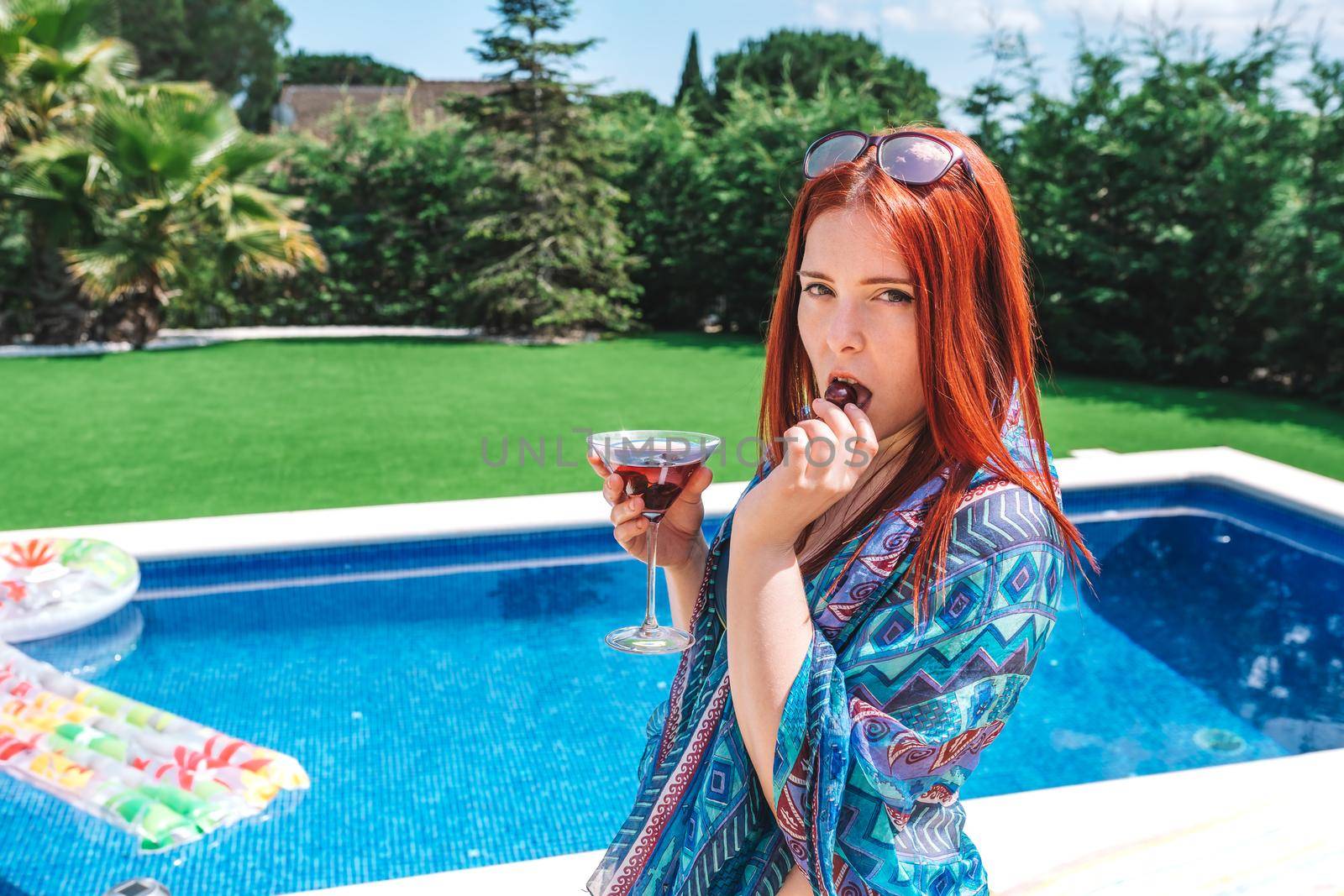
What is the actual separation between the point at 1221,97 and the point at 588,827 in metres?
10.9

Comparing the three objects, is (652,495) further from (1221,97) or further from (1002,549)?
(1221,97)

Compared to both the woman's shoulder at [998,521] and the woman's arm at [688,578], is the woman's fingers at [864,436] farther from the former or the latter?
the woman's arm at [688,578]

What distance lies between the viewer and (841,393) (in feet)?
3.83

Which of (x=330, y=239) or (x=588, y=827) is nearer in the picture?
(x=588, y=827)

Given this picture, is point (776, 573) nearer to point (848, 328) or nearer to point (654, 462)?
point (848, 328)

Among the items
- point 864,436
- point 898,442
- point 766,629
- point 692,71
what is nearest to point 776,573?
point 766,629

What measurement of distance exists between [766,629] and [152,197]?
13.6 m

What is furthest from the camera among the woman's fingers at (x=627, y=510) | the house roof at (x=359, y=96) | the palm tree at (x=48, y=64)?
the house roof at (x=359, y=96)

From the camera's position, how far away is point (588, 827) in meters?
3.48

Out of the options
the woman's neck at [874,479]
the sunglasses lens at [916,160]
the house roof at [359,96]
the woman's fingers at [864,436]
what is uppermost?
the house roof at [359,96]

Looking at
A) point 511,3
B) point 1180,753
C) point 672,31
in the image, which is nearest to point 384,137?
point 511,3

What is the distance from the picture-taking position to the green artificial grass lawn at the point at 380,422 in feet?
22.5

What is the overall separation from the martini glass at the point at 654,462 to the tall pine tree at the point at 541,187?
13.4m

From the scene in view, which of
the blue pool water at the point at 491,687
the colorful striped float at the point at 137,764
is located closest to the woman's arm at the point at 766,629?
the blue pool water at the point at 491,687
